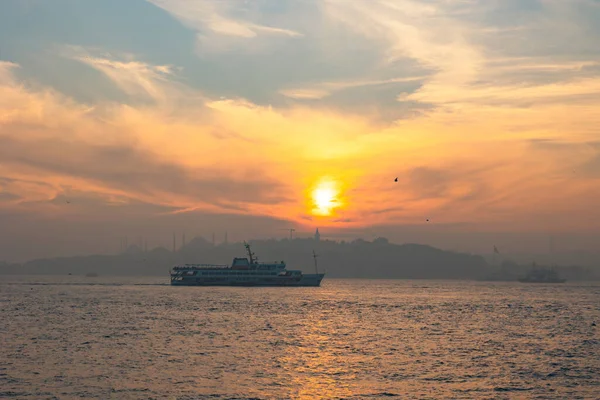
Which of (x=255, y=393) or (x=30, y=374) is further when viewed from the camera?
(x=30, y=374)

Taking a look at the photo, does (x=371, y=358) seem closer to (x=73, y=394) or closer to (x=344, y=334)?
(x=344, y=334)

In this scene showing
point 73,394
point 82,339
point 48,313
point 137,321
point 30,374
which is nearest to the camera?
point 73,394

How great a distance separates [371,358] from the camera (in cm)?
6719

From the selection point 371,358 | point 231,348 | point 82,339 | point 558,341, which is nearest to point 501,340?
point 558,341

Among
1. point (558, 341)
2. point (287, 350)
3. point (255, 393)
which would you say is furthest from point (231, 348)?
point (558, 341)

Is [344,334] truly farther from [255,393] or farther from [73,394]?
[73,394]

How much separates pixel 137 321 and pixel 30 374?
52.3 metres

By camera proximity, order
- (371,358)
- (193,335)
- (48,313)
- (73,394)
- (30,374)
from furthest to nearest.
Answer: (48,313) < (193,335) < (371,358) < (30,374) < (73,394)

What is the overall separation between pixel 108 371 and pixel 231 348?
62.5 feet

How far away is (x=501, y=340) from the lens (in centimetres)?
8738

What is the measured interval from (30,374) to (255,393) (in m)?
20.4

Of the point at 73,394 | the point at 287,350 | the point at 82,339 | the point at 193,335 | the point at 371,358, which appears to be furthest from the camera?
the point at 193,335

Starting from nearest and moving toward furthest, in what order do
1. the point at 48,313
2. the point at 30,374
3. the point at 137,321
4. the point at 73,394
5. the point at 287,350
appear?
the point at 73,394, the point at 30,374, the point at 287,350, the point at 137,321, the point at 48,313

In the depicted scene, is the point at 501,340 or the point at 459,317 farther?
the point at 459,317
